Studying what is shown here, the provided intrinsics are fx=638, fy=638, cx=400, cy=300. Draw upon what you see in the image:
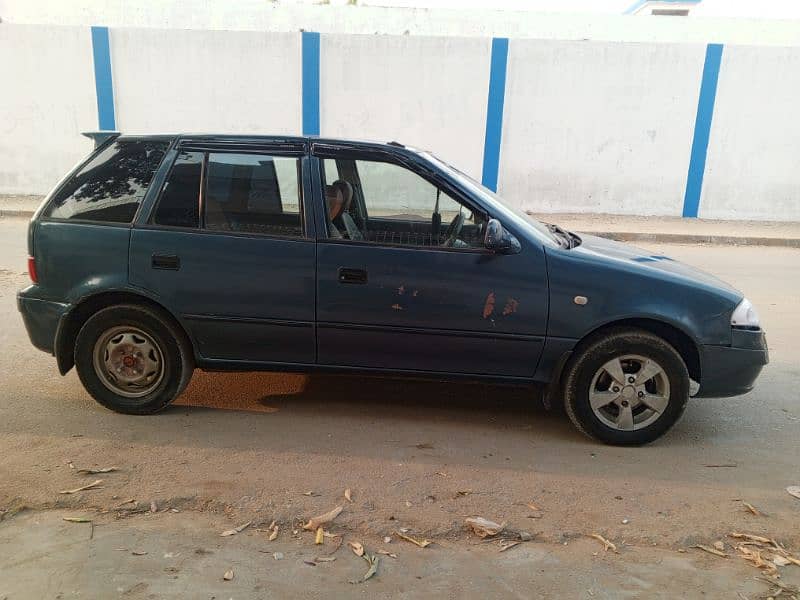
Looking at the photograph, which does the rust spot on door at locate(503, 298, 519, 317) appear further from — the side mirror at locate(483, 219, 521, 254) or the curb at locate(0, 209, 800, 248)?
the curb at locate(0, 209, 800, 248)

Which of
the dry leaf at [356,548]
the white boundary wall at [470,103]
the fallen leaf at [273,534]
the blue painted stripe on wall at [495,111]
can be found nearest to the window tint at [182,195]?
the fallen leaf at [273,534]

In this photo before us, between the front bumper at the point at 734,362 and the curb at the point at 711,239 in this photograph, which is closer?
the front bumper at the point at 734,362

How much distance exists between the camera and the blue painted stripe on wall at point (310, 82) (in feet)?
45.8

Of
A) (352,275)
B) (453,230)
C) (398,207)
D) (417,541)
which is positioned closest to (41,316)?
(352,275)

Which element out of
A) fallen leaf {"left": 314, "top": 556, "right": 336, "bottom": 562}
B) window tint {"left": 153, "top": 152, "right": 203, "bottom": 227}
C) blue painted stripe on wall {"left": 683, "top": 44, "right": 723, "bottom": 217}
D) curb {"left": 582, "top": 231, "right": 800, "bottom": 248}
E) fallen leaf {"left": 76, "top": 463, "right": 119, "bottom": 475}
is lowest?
fallen leaf {"left": 314, "top": 556, "right": 336, "bottom": 562}

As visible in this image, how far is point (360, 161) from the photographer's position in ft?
13.2

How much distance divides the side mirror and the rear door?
Result: 104 centimetres

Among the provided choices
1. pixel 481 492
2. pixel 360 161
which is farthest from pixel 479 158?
pixel 481 492

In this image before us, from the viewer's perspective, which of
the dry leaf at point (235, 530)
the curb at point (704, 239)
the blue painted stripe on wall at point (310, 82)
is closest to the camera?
the dry leaf at point (235, 530)

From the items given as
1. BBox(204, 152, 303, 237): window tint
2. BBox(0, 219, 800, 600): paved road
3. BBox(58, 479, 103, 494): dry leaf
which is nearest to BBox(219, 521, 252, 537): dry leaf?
BBox(0, 219, 800, 600): paved road

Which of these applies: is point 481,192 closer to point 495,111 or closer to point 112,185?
point 112,185

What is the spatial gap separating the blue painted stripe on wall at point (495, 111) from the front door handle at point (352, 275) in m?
11.1

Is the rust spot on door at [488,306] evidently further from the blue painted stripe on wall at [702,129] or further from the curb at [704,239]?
the blue painted stripe on wall at [702,129]

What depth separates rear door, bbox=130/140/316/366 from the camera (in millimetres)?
3822
